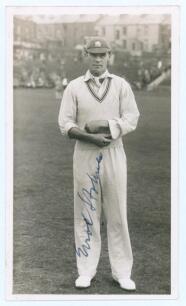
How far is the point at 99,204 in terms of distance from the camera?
13.6 feet

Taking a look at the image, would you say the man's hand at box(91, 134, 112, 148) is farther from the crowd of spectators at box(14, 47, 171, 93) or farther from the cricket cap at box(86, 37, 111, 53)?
the crowd of spectators at box(14, 47, 171, 93)

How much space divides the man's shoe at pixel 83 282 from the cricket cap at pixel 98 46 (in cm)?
176

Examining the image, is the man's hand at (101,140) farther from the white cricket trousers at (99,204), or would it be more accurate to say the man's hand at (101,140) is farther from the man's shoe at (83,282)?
the man's shoe at (83,282)

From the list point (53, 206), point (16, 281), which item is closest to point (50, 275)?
point (16, 281)

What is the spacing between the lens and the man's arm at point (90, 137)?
3906mm

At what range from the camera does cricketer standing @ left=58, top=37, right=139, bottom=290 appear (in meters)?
3.95

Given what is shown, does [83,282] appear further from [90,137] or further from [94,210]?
[90,137]

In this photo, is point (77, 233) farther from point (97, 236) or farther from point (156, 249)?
point (156, 249)

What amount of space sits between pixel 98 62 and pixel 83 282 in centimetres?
170

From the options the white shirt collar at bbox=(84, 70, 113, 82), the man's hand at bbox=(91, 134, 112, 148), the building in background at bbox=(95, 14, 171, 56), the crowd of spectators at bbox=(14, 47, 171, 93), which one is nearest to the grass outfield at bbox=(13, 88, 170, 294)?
the man's hand at bbox=(91, 134, 112, 148)

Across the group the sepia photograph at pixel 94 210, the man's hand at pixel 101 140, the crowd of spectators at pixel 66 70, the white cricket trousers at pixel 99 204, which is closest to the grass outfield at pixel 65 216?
the sepia photograph at pixel 94 210
